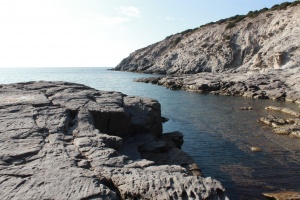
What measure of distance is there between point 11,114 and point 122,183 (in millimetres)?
8863

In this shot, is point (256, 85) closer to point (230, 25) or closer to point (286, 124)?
point (286, 124)

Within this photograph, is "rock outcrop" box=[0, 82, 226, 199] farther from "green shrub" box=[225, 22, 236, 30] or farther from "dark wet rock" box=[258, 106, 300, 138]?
"green shrub" box=[225, 22, 236, 30]

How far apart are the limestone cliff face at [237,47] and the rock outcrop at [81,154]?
A: 172 ft

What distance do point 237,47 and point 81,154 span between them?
280 ft

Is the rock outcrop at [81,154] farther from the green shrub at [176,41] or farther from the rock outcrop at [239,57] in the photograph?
the green shrub at [176,41]

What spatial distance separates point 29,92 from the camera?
70.7ft

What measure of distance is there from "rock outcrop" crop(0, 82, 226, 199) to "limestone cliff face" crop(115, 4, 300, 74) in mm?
52488

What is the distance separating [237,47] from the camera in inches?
3573

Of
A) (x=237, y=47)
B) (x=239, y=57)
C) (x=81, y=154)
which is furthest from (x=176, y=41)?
(x=81, y=154)

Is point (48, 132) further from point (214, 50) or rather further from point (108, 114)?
point (214, 50)

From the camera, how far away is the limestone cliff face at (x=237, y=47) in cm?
6619

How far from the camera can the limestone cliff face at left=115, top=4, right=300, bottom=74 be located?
Result: 6619 centimetres

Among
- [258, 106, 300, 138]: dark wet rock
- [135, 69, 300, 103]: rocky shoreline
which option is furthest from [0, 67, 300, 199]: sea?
[135, 69, 300, 103]: rocky shoreline

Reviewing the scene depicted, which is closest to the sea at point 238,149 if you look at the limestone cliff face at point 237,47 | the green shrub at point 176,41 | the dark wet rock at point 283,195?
the dark wet rock at point 283,195
